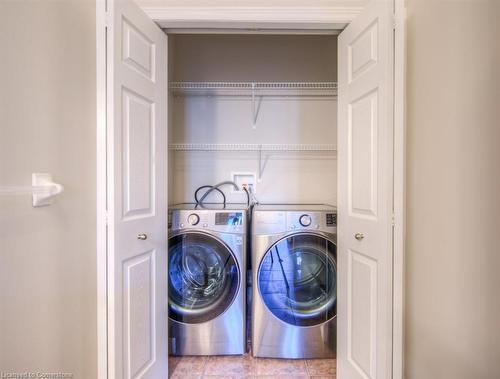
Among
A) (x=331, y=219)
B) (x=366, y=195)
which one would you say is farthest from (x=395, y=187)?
(x=331, y=219)

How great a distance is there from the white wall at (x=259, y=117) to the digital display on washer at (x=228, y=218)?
0.66m

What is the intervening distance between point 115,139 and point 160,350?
118cm

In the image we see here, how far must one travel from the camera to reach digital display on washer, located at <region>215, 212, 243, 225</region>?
1.73m

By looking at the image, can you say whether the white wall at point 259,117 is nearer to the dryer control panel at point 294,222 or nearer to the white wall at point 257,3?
the dryer control panel at point 294,222

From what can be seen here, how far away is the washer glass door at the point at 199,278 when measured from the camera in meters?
1.75

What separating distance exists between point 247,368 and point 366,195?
1.35 m

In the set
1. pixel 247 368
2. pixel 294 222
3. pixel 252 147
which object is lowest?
pixel 247 368

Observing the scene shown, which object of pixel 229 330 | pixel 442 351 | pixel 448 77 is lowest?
pixel 229 330

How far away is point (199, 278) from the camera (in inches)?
71.0

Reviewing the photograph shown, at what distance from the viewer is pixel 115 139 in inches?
43.9

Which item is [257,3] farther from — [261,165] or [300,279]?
[300,279]

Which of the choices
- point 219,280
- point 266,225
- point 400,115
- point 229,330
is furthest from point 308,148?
point 229,330

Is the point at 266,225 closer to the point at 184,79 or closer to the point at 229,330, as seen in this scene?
the point at 229,330

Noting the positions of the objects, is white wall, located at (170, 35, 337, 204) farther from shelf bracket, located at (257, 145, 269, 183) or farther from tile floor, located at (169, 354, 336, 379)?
tile floor, located at (169, 354, 336, 379)
